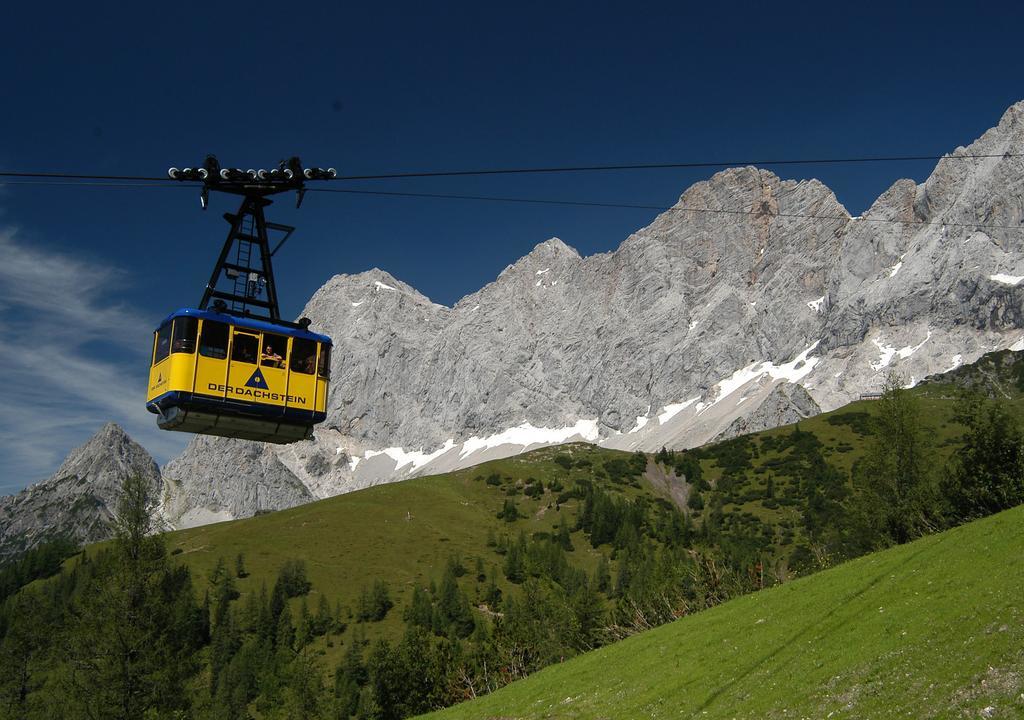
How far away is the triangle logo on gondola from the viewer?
30.9 m

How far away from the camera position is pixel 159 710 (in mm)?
45938

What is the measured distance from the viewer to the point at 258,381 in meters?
31.0

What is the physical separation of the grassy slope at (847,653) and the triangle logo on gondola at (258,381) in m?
19.1

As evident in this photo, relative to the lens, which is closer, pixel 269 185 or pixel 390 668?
pixel 269 185

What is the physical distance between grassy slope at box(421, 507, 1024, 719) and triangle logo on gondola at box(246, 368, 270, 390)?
753 inches

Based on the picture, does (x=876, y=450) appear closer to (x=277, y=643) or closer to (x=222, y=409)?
(x=222, y=409)

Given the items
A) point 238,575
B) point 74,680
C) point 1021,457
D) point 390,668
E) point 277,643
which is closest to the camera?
point 74,680

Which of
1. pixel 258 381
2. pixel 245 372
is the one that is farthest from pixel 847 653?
pixel 245 372

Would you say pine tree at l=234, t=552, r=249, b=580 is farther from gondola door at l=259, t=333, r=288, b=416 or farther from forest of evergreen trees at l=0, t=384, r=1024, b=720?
gondola door at l=259, t=333, r=288, b=416

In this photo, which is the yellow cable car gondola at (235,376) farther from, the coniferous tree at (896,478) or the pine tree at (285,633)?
the pine tree at (285,633)

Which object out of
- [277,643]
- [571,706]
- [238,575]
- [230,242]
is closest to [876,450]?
[571,706]

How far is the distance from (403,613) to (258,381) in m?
142

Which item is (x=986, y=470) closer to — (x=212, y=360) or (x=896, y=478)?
(x=896, y=478)

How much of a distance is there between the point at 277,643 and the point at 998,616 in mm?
144995
